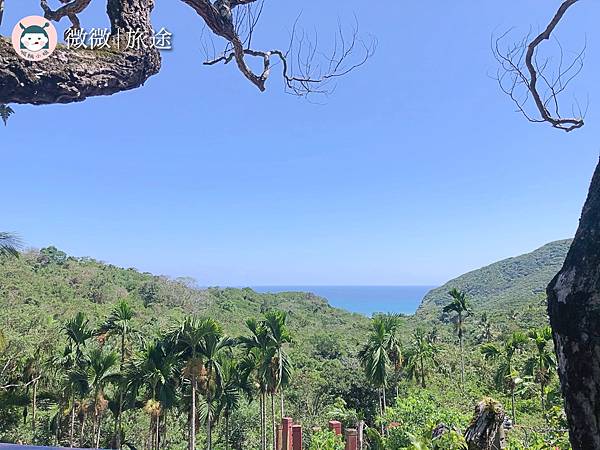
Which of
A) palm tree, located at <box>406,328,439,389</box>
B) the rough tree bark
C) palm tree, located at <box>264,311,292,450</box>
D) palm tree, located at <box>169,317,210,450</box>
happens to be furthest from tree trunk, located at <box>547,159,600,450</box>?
palm tree, located at <box>406,328,439,389</box>

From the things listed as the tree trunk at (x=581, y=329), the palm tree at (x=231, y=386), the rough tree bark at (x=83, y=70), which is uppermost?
the rough tree bark at (x=83, y=70)

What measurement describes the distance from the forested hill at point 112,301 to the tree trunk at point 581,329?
1692 centimetres

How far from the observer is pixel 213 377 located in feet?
55.8

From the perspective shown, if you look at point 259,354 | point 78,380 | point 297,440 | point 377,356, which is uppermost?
point 259,354

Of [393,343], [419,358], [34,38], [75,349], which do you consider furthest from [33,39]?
[419,358]

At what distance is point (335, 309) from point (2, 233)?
2175 inches

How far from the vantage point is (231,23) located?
6.88 feet

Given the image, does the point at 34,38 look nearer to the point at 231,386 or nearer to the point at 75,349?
the point at 231,386

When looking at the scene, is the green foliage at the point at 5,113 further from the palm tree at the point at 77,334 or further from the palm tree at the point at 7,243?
the palm tree at the point at 77,334

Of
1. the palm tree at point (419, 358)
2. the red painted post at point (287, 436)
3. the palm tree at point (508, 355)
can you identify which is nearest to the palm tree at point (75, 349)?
the red painted post at point (287, 436)

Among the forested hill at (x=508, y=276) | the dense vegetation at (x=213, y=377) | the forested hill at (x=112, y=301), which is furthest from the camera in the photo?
the forested hill at (x=508, y=276)

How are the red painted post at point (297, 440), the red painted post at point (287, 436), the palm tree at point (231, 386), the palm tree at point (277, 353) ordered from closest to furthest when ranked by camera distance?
1. the red painted post at point (297, 440)
2. the red painted post at point (287, 436)
3. the palm tree at point (231, 386)
4. the palm tree at point (277, 353)

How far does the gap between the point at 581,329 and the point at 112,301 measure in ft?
127

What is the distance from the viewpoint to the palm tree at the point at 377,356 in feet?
68.0
